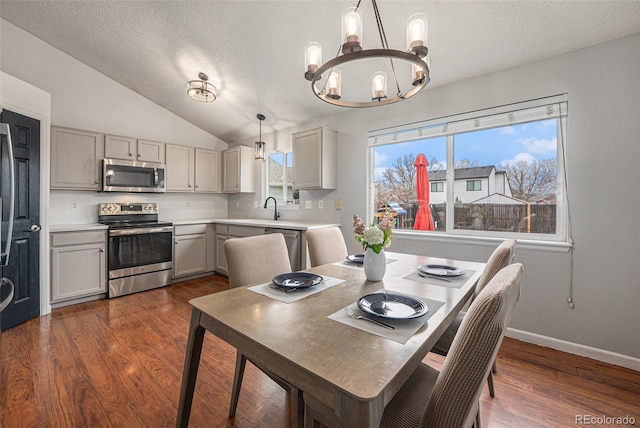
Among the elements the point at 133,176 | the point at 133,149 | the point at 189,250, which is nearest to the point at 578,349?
the point at 189,250

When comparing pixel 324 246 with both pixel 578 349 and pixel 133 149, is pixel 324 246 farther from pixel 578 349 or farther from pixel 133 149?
pixel 133 149

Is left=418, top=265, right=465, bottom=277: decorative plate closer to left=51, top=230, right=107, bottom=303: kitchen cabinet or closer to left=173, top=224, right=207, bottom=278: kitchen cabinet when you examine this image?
left=173, top=224, right=207, bottom=278: kitchen cabinet

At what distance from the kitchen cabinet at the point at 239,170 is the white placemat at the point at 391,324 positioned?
3.71 metres

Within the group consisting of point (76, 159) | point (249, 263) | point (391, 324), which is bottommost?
point (391, 324)

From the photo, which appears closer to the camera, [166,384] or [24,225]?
[166,384]

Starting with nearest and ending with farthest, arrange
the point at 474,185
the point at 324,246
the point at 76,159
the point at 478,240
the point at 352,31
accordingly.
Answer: the point at 352,31, the point at 324,246, the point at 478,240, the point at 474,185, the point at 76,159

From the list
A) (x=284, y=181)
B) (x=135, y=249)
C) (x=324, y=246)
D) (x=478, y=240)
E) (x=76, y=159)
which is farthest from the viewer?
(x=284, y=181)

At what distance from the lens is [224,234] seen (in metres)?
4.07

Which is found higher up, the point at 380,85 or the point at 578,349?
the point at 380,85

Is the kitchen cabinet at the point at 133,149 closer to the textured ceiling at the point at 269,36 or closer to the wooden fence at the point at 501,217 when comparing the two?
the textured ceiling at the point at 269,36

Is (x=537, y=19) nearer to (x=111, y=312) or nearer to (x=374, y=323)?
(x=374, y=323)

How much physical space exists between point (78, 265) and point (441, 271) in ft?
12.0

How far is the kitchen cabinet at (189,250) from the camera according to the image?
3.85 metres

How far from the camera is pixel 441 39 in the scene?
217 cm
